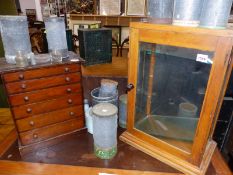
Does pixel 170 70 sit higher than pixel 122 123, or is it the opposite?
pixel 170 70

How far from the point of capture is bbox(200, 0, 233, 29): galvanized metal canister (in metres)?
0.68

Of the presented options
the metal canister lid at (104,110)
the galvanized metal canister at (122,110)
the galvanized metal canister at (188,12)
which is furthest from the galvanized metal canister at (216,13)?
the galvanized metal canister at (122,110)

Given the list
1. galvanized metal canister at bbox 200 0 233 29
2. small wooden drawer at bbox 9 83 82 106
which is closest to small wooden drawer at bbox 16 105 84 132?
small wooden drawer at bbox 9 83 82 106

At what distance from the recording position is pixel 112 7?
129 inches

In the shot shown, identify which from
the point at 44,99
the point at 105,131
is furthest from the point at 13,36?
the point at 105,131

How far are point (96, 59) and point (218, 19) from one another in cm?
91

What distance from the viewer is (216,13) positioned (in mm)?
688

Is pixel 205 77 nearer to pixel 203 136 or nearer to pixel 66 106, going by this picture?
pixel 203 136

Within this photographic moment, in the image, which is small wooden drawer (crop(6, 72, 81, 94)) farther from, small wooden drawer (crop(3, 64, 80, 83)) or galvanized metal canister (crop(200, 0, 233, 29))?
galvanized metal canister (crop(200, 0, 233, 29))

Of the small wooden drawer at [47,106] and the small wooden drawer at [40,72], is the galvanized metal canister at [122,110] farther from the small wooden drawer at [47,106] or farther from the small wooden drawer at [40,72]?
the small wooden drawer at [40,72]

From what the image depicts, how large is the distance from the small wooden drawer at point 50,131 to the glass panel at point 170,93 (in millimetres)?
410

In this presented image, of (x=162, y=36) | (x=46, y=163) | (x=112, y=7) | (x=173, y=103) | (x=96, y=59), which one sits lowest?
(x=46, y=163)

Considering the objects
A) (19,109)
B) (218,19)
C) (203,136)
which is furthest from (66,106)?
(218,19)

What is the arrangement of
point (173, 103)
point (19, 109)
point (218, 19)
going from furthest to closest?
point (173, 103)
point (19, 109)
point (218, 19)
